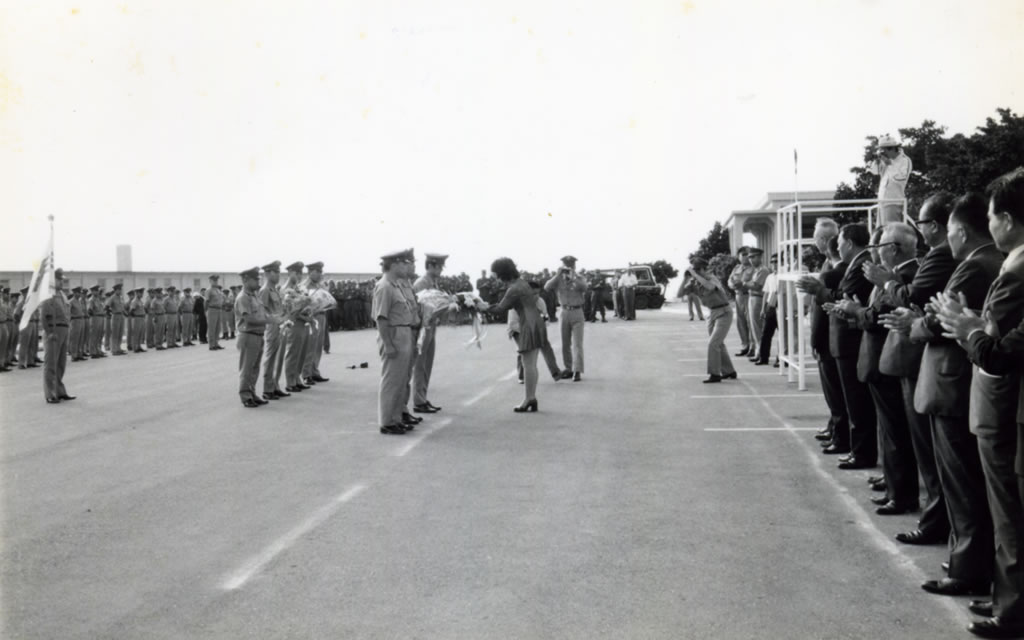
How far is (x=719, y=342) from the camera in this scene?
14.3 metres

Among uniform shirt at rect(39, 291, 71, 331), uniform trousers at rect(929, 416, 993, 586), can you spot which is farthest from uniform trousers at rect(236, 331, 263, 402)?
uniform trousers at rect(929, 416, 993, 586)

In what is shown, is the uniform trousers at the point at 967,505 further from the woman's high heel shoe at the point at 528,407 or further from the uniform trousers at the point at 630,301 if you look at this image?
the uniform trousers at the point at 630,301

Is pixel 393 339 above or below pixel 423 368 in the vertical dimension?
above

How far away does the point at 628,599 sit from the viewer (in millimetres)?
4648

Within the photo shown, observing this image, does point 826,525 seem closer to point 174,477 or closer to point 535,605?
point 535,605

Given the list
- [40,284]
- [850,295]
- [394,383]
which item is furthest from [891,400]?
[40,284]

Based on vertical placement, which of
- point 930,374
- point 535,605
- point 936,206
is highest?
point 936,206

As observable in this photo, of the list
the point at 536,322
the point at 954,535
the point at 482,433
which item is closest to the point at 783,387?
the point at 536,322

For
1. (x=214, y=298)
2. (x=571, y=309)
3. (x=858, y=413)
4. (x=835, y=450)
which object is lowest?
(x=835, y=450)

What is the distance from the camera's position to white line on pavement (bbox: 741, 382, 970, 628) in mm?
4449

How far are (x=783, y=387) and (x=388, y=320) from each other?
20.5 feet

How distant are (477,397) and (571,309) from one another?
2.95 metres

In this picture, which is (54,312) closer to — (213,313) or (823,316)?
(823,316)

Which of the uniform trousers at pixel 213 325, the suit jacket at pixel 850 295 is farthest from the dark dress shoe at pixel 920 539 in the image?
the uniform trousers at pixel 213 325
